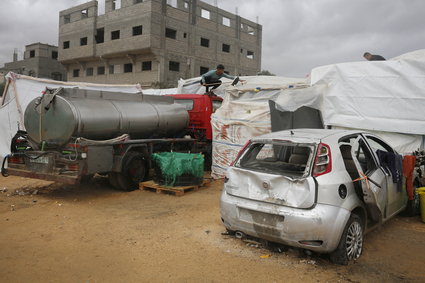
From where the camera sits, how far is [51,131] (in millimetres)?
7098

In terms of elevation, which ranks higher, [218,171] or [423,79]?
[423,79]

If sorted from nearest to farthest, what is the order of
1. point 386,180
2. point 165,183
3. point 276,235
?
1. point 276,235
2. point 386,180
3. point 165,183

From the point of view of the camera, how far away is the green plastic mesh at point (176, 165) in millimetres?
7639

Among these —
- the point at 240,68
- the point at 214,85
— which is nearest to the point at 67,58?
the point at 240,68

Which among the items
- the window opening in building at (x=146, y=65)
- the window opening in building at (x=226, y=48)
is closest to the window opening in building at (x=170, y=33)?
the window opening in building at (x=146, y=65)

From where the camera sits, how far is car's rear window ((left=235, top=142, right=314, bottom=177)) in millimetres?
4309

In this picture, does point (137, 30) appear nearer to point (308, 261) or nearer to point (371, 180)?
point (371, 180)

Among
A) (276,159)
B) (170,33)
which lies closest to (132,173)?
(276,159)

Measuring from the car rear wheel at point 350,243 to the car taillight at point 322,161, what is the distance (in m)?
0.64

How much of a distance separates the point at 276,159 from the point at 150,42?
27815 mm

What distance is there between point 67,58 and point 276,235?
4011 centimetres

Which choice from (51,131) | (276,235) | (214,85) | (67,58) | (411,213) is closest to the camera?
(276,235)

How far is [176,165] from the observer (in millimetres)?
7633

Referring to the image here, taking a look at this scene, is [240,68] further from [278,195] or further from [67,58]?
[278,195]
